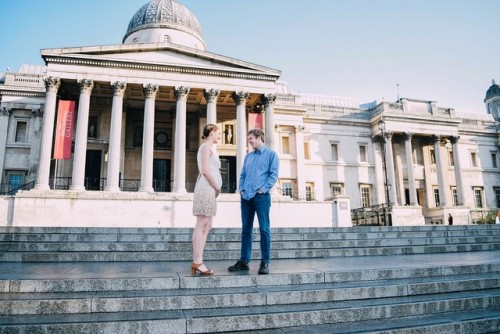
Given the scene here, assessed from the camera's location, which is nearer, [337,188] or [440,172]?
[337,188]

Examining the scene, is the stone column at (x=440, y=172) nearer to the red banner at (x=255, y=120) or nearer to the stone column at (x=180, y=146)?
the red banner at (x=255, y=120)

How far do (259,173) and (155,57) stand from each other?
2001cm

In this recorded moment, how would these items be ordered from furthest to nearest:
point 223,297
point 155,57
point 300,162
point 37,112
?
point 300,162 < point 37,112 < point 155,57 < point 223,297

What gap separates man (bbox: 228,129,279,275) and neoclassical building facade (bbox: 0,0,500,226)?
50.9ft

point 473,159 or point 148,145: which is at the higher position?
point 473,159

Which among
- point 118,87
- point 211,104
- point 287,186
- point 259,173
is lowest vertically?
point 259,173

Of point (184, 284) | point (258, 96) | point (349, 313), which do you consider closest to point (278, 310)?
point (349, 313)

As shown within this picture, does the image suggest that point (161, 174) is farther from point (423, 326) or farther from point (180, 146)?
point (423, 326)

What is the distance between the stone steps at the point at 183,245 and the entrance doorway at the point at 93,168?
48.5 ft

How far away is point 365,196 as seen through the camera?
110 ft

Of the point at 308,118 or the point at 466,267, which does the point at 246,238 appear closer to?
the point at 466,267

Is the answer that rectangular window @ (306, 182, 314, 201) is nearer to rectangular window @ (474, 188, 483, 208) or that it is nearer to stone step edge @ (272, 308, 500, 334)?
rectangular window @ (474, 188, 483, 208)

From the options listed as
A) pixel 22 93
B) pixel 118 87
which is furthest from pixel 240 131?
pixel 22 93

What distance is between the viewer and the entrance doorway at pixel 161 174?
25922 mm
